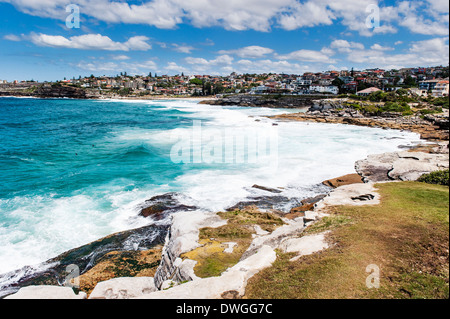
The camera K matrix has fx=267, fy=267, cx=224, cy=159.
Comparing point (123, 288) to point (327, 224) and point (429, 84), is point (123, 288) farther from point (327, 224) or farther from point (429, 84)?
point (429, 84)

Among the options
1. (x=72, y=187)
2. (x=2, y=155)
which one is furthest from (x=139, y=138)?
(x=72, y=187)

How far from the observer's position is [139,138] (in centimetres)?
4275

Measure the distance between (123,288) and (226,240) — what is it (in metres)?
4.18

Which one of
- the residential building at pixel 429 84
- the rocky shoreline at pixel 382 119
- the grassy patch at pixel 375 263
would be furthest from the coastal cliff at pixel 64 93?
the grassy patch at pixel 375 263

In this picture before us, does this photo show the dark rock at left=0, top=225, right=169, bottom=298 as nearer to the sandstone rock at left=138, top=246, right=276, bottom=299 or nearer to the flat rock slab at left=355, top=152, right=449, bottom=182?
the sandstone rock at left=138, top=246, right=276, bottom=299

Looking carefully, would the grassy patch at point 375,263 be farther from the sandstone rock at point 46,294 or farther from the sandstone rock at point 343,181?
the sandstone rock at point 343,181

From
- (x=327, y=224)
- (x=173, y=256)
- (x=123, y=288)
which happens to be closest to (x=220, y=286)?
(x=123, y=288)

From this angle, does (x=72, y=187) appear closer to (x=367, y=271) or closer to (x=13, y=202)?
(x=13, y=202)

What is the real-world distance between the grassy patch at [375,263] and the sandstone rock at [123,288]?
3.97 meters

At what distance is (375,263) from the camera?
682cm

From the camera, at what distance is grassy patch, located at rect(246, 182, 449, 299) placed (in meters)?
5.90

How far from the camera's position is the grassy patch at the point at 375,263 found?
19.4ft

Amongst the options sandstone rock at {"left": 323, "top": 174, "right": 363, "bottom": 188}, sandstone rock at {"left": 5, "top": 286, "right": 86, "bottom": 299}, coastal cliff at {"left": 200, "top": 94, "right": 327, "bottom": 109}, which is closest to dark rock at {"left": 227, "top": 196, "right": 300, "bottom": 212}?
sandstone rock at {"left": 323, "top": 174, "right": 363, "bottom": 188}
